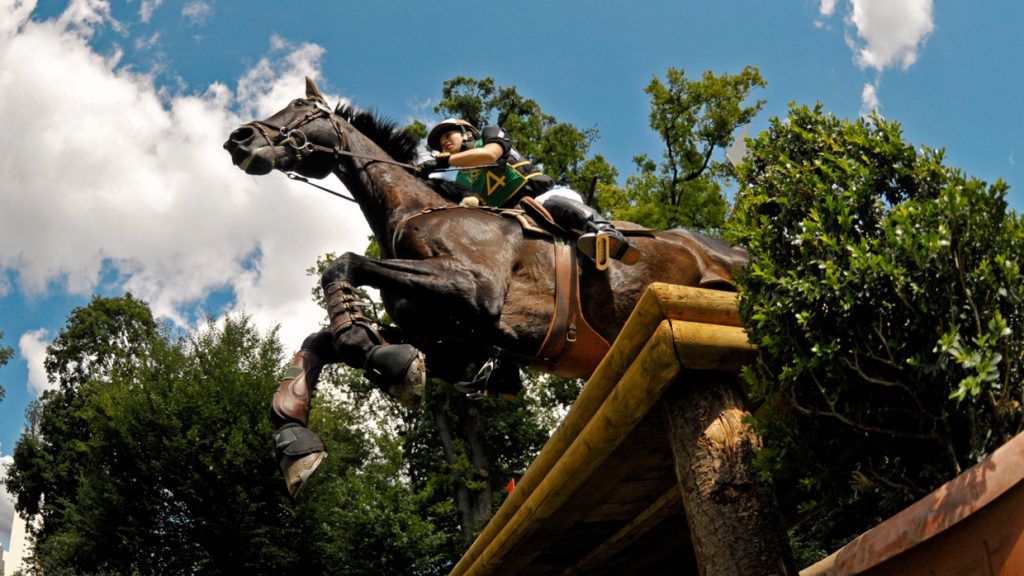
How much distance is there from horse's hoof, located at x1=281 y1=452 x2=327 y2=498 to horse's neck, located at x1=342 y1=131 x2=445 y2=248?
171 cm

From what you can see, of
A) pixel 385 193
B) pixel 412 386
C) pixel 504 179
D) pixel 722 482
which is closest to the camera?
pixel 722 482

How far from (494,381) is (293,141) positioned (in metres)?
2.22

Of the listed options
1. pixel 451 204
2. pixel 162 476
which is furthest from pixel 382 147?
pixel 162 476

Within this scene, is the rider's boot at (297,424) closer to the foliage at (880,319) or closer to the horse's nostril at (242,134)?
the horse's nostril at (242,134)

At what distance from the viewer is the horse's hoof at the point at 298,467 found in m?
4.21

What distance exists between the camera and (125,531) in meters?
18.7

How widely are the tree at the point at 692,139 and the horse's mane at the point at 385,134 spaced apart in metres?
15.1

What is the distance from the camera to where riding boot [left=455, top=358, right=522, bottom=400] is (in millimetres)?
5441

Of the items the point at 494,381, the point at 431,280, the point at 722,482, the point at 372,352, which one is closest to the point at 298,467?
the point at 372,352

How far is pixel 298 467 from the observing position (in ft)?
14.0

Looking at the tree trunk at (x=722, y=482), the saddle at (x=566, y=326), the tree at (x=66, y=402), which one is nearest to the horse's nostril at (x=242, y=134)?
the saddle at (x=566, y=326)

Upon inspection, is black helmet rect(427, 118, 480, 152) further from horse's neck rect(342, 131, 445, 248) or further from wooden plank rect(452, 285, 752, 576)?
wooden plank rect(452, 285, 752, 576)

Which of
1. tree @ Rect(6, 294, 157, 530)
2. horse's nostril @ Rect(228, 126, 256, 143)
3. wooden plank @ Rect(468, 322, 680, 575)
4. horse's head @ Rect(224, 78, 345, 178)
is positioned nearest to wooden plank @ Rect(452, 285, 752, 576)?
wooden plank @ Rect(468, 322, 680, 575)

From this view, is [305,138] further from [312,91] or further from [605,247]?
[605,247]
